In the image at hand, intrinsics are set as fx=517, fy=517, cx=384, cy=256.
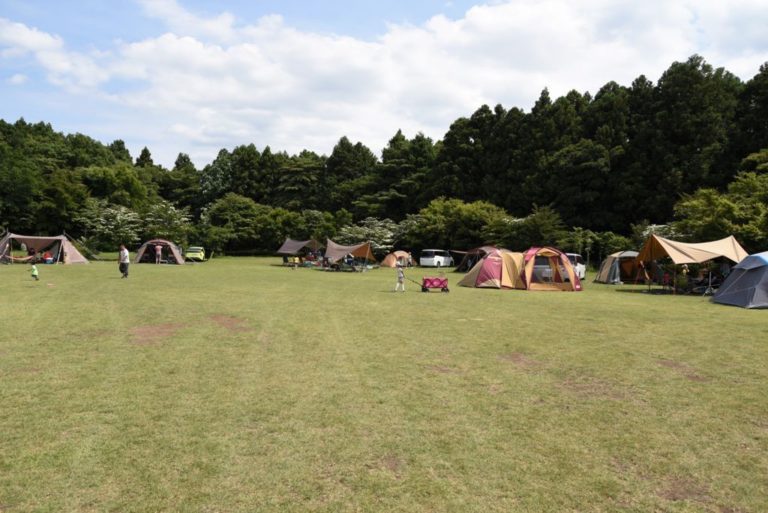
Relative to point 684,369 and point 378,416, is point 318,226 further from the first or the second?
point 378,416

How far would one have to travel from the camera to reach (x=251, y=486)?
12.4 feet

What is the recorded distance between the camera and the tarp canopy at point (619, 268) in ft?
79.4

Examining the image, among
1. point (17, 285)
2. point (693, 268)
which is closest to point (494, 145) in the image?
point (693, 268)

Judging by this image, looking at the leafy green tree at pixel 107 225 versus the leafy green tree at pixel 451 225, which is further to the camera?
the leafy green tree at pixel 107 225

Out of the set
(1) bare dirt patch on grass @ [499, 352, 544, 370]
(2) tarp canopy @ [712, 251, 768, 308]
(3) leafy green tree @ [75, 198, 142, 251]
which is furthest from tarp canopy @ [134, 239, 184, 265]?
(1) bare dirt patch on grass @ [499, 352, 544, 370]

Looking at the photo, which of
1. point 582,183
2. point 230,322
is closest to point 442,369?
point 230,322

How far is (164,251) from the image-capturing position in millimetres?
36312

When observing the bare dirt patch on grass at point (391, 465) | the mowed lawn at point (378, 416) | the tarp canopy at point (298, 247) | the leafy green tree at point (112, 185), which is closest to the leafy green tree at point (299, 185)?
the leafy green tree at point (112, 185)

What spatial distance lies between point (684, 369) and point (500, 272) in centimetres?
1248

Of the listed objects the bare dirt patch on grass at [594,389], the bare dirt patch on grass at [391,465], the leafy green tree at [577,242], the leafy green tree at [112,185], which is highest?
the leafy green tree at [112,185]

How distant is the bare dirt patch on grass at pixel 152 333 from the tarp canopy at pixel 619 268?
800 inches

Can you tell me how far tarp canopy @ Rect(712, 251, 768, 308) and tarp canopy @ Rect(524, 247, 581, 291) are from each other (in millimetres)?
4779

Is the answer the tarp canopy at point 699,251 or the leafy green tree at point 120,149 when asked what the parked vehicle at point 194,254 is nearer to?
the tarp canopy at point 699,251

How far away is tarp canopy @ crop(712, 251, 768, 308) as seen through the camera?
1423 centimetres
